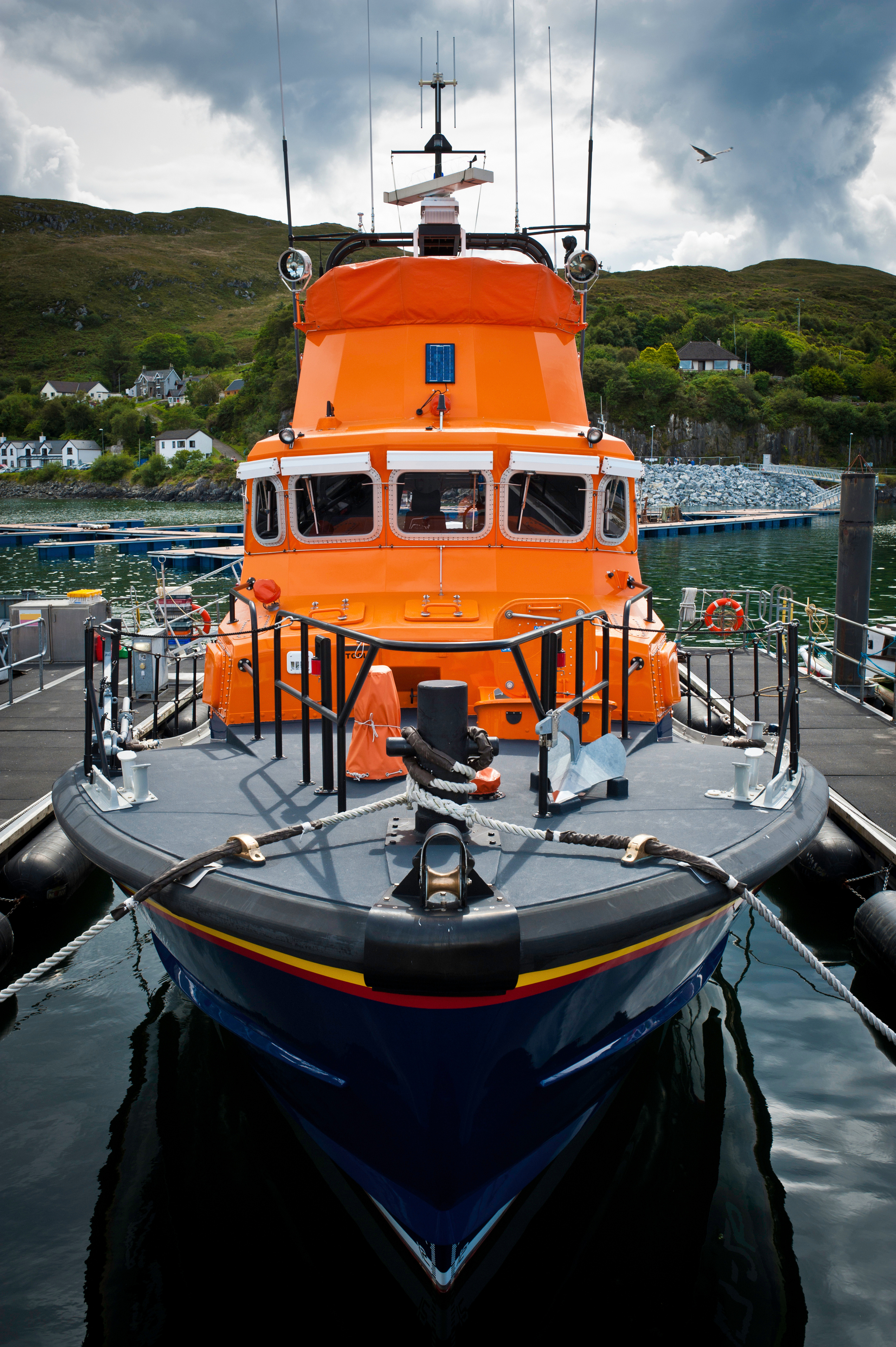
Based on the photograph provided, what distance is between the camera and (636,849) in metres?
3.36

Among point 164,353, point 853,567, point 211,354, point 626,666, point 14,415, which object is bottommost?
point 626,666

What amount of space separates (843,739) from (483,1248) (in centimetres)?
776

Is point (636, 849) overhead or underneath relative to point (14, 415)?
underneath

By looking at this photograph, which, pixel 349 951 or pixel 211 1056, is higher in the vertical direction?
pixel 349 951

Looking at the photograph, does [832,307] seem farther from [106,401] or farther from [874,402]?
[106,401]

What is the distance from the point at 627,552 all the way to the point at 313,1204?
16.2ft

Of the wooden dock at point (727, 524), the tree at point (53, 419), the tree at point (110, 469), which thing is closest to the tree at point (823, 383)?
the wooden dock at point (727, 524)

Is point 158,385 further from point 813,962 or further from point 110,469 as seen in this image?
point 813,962

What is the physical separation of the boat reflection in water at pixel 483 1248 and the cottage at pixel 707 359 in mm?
119142

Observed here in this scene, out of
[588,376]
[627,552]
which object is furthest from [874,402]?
[627,552]

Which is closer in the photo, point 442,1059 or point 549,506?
point 442,1059

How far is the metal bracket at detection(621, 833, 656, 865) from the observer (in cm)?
335

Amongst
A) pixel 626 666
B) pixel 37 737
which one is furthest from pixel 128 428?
pixel 626 666

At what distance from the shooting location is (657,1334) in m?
3.65
